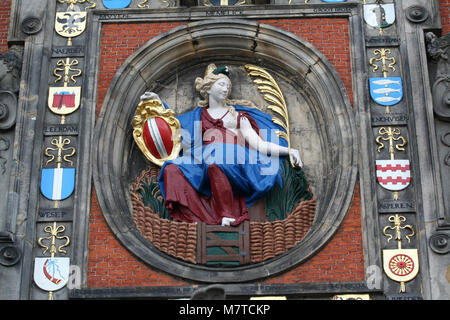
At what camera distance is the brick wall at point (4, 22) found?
57.2 ft

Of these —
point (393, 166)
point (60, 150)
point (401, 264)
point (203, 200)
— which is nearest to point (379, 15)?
point (393, 166)

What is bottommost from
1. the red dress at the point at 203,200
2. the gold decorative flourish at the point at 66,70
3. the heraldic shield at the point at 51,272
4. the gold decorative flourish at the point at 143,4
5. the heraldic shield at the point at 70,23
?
the heraldic shield at the point at 51,272

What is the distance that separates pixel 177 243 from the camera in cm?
1588

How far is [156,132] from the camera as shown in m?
16.7

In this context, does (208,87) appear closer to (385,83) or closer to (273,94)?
(273,94)

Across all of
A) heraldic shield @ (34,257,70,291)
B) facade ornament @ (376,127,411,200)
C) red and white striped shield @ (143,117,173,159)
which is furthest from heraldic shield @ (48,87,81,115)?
facade ornament @ (376,127,411,200)

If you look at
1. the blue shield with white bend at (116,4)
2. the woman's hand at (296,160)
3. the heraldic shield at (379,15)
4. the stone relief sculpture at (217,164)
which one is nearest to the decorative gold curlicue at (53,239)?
the stone relief sculpture at (217,164)

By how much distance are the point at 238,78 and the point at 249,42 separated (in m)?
0.59

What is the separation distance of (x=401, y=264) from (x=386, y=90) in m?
2.62

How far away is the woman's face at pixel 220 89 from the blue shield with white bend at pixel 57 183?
237 centimetres

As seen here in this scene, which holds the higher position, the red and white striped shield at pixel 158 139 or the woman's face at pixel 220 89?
the woman's face at pixel 220 89

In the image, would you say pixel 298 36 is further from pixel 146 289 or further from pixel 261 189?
pixel 146 289

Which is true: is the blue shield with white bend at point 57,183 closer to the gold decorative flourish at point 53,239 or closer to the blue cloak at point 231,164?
the gold decorative flourish at point 53,239
